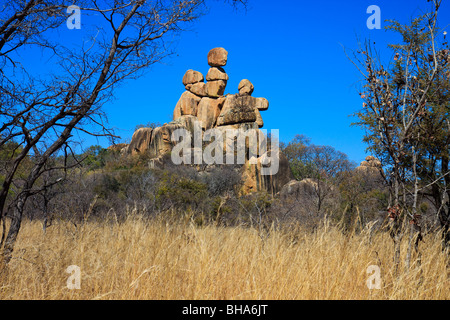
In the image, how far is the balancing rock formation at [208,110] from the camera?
127 ft

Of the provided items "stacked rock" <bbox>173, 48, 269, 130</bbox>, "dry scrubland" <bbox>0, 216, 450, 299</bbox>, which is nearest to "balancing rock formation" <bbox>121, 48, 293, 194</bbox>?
"stacked rock" <bbox>173, 48, 269, 130</bbox>

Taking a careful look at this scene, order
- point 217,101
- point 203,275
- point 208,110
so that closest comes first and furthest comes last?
point 203,275
point 208,110
point 217,101

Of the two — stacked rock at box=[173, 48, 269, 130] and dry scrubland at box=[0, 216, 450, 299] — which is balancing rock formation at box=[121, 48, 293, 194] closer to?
stacked rock at box=[173, 48, 269, 130]

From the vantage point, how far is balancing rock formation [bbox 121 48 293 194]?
38.7 m

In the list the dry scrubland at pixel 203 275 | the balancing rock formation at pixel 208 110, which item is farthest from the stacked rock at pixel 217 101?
the dry scrubland at pixel 203 275

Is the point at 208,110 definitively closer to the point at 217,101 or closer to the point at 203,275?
the point at 217,101

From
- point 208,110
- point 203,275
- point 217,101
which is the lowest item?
point 203,275

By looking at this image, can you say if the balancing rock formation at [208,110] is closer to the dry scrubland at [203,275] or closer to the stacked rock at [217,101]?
the stacked rock at [217,101]

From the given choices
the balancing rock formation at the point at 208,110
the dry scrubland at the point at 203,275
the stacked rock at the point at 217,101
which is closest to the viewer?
the dry scrubland at the point at 203,275

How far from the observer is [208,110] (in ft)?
135

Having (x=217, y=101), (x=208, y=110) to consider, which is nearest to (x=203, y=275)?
(x=208, y=110)

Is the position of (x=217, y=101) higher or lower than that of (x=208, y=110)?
higher

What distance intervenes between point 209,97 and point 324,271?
39748mm
